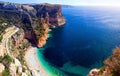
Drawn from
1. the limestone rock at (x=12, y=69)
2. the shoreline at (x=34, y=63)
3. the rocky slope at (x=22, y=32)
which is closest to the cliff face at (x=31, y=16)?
the rocky slope at (x=22, y=32)

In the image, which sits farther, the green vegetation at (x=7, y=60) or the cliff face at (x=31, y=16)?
the cliff face at (x=31, y=16)

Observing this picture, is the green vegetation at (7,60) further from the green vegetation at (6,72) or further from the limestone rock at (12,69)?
the green vegetation at (6,72)

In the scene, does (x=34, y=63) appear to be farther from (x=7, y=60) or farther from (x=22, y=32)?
(x=22, y=32)

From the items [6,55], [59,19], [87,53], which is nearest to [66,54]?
[87,53]

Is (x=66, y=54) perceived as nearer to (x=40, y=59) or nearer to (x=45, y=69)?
(x=40, y=59)

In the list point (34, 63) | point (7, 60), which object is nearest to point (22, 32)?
point (34, 63)

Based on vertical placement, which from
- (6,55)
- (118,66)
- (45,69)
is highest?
(118,66)
